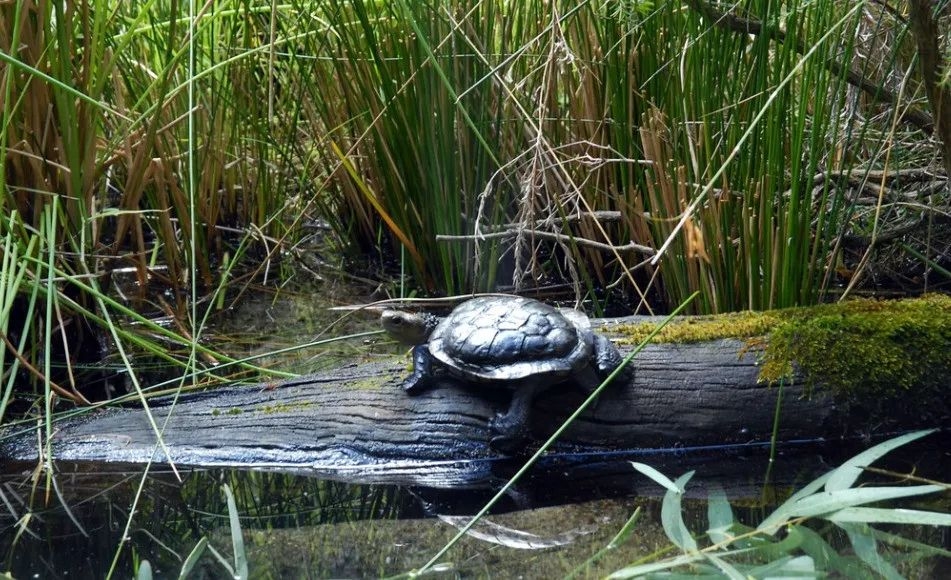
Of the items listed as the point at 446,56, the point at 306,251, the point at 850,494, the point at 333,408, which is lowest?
the point at 306,251

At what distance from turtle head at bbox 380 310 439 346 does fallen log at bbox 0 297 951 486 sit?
6.7 inches

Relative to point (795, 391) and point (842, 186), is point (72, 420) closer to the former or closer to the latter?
point (795, 391)

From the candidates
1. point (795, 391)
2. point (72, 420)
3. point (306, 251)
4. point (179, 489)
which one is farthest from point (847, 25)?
point (306, 251)

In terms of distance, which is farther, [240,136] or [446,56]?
[240,136]

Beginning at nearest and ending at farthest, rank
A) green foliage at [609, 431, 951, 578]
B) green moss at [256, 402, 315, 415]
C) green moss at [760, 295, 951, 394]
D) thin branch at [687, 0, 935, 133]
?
green foliage at [609, 431, 951, 578]
thin branch at [687, 0, 935, 133]
green moss at [760, 295, 951, 394]
green moss at [256, 402, 315, 415]

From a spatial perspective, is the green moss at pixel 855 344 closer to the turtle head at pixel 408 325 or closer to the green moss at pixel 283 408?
the turtle head at pixel 408 325

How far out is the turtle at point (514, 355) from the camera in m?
2.16

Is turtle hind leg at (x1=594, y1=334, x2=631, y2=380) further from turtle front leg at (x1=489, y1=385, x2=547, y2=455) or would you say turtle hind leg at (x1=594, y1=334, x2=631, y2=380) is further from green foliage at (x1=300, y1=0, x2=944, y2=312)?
green foliage at (x1=300, y1=0, x2=944, y2=312)

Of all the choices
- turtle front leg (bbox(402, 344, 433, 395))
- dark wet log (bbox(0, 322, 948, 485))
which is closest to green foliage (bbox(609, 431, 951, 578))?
dark wet log (bbox(0, 322, 948, 485))

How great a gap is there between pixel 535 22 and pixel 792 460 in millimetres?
1553

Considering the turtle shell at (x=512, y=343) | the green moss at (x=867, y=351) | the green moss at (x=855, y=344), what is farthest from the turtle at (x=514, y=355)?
the green moss at (x=867, y=351)

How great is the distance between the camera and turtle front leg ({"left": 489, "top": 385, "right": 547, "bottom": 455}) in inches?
84.9

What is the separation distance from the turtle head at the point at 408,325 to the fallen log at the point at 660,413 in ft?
0.56

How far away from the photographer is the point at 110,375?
2.76 metres
